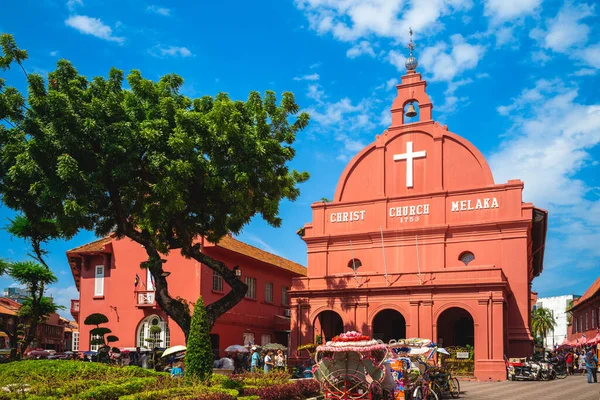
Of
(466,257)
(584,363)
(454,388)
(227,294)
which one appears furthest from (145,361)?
(584,363)

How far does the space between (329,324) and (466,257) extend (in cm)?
827

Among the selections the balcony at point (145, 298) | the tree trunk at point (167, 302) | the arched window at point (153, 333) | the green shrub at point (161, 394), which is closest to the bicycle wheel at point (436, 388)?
the green shrub at point (161, 394)

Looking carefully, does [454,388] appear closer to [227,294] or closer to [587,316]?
[227,294]

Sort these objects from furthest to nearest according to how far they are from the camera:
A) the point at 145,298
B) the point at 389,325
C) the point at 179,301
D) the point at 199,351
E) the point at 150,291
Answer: the point at 389,325
the point at 145,298
the point at 150,291
the point at 179,301
the point at 199,351

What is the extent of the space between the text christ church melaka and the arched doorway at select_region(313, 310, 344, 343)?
60mm

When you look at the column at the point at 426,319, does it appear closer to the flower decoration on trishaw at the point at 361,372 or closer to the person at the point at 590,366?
the person at the point at 590,366

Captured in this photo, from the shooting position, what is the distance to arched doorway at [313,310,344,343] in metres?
34.9

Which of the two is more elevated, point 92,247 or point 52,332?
point 92,247

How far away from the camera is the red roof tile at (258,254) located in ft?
119

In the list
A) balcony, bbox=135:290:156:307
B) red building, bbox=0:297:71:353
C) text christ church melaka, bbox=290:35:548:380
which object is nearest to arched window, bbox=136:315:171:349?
balcony, bbox=135:290:156:307

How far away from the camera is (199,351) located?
1791 centimetres

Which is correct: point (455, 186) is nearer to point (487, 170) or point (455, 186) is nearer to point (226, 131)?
point (487, 170)

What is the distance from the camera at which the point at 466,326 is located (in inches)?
1318

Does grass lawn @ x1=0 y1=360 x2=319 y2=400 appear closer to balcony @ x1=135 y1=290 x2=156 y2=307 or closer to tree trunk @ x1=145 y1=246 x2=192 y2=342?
tree trunk @ x1=145 y1=246 x2=192 y2=342
